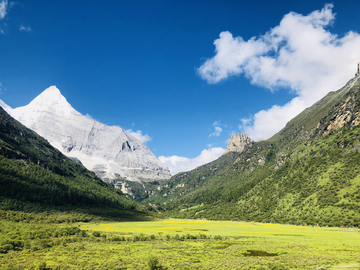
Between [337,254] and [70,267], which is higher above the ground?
[70,267]

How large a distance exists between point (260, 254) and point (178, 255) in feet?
61.6

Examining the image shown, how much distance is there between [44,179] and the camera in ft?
609

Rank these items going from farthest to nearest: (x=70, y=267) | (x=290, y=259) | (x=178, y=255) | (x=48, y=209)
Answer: (x=48, y=209) < (x=178, y=255) < (x=290, y=259) < (x=70, y=267)

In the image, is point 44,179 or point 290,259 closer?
point 290,259

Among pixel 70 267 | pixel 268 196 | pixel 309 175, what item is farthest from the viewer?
pixel 268 196

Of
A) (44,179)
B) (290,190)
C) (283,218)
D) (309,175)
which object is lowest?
(283,218)

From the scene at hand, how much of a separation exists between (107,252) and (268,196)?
18421 centimetres

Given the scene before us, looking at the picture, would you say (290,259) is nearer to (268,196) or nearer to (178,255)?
(178,255)

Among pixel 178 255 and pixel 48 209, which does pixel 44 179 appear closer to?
pixel 48 209

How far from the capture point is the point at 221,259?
42.4 meters

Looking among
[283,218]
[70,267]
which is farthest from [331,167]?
[70,267]

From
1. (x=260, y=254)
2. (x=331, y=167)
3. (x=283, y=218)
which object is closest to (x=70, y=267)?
(x=260, y=254)

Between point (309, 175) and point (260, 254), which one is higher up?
point (309, 175)

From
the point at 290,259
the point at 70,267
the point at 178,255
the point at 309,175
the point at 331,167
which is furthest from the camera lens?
the point at 309,175
